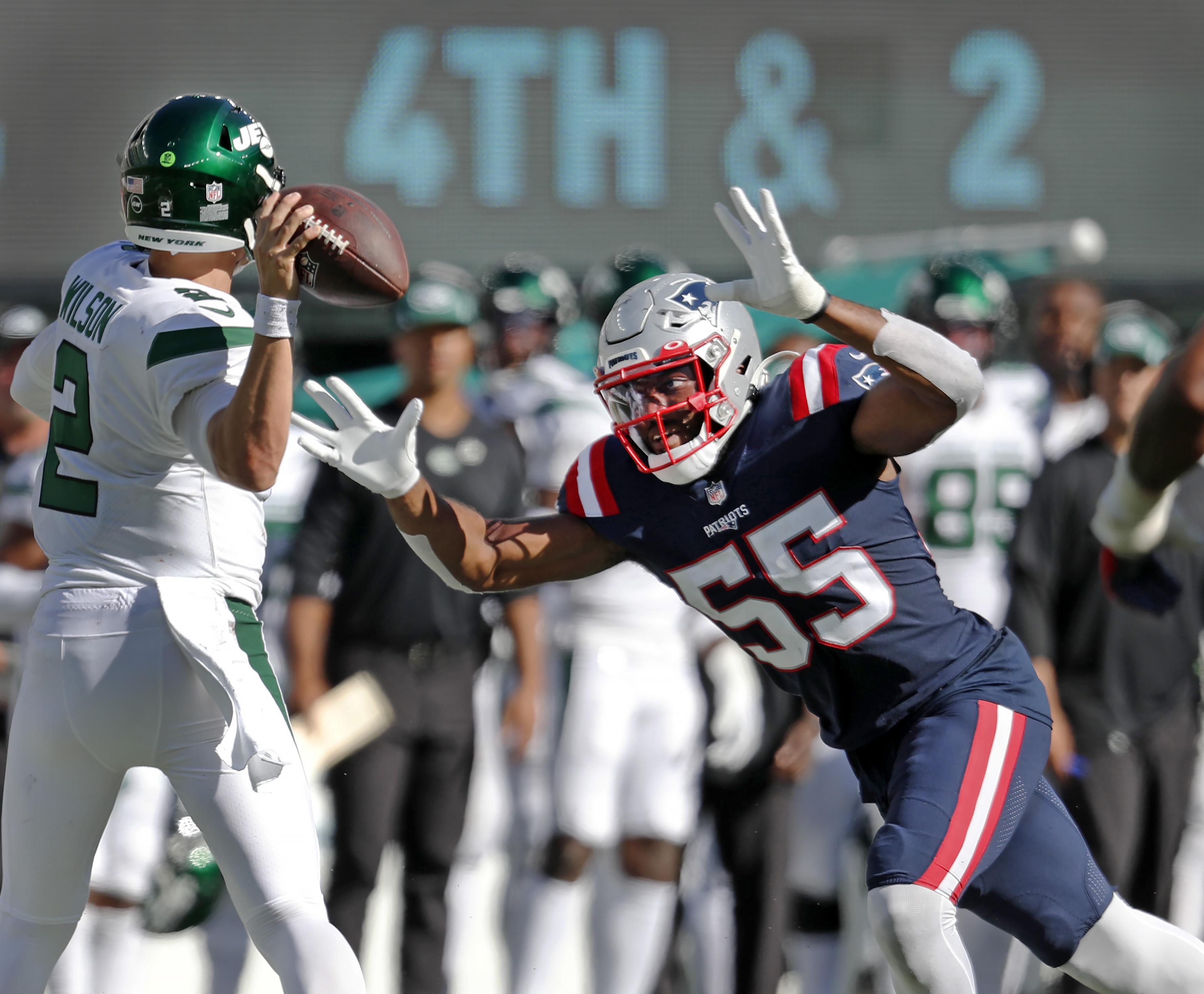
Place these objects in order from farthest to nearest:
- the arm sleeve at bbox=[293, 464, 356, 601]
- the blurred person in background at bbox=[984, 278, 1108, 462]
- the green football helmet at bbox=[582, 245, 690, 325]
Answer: the blurred person in background at bbox=[984, 278, 1108, 462] → the green football helmet at bbox=[582, 245, 690, 325] → the arm sleeve at bbox=[293, 464, 356, 601]

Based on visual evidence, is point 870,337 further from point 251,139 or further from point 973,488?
point 973,488

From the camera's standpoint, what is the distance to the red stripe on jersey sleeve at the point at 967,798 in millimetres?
2711

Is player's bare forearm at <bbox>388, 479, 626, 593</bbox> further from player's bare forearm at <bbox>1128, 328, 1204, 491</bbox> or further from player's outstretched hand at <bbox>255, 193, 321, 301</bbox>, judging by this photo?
player's bare forearm at <bbox>1128, 328, 1204, 491</bbox>

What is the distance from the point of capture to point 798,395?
3006 millimetres

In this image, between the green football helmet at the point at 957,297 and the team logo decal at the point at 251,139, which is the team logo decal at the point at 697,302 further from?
the green football helmet at the point at 957,297

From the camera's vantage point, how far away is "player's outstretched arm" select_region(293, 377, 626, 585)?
2904 millimetres

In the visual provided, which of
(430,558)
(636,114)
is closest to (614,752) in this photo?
(430,558)

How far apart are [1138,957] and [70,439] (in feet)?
6.90

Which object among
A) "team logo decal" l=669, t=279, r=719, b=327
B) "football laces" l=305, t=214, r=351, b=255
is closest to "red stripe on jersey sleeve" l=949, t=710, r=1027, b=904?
"team logo decal" l=669, t=279, r=719, b=327

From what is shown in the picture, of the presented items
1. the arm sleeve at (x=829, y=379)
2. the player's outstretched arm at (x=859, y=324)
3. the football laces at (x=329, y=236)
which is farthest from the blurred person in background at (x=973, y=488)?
the football laces at (x=329, y=236)

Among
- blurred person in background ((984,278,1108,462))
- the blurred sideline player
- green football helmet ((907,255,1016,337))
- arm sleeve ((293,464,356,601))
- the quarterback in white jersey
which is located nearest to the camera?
the quarterback in white jersey

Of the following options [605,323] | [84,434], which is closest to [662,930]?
[605,323]

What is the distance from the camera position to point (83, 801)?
2621mm

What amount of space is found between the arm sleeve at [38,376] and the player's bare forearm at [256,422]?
533 millimetres
